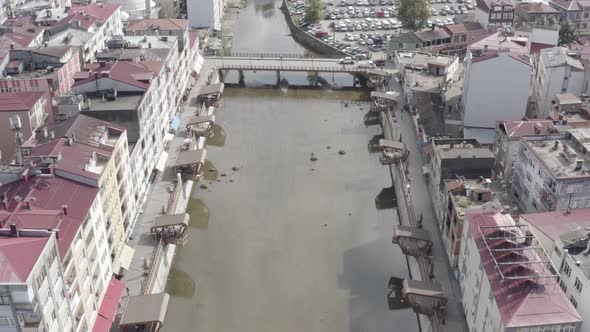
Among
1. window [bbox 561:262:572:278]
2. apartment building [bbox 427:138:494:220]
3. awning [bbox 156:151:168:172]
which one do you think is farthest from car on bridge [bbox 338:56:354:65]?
window [bbox 561:262:572:278]

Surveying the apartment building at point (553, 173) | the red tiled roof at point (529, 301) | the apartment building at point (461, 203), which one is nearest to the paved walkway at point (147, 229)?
the apartment building at point (461, 203)

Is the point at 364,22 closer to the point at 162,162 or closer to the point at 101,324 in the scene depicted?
the point at 162,162

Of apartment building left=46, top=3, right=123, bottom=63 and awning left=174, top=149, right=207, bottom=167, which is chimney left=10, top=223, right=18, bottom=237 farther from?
apartment building left=46, top=3, right=123, bottom=63

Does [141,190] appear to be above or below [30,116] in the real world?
below

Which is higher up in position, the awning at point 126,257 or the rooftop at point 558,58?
the rooftop at point 558,58

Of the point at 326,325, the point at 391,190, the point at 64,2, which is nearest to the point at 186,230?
the point at 326,325

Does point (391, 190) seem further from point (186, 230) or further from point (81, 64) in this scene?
point (81, 64)

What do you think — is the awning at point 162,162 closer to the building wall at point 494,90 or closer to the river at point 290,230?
the river at point 290,230
